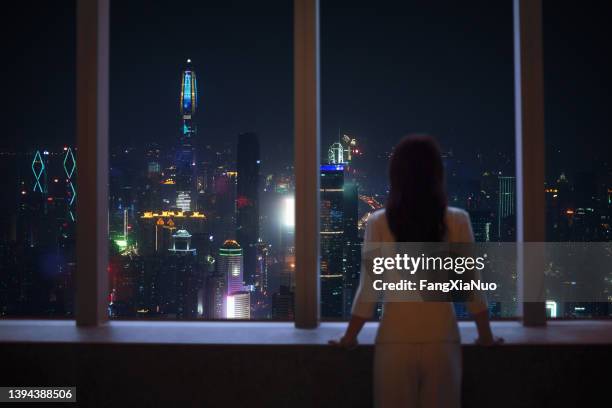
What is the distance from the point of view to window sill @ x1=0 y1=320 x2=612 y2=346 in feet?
7.64

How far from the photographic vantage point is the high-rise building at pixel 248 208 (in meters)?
3.19

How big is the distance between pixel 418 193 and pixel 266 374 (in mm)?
1160

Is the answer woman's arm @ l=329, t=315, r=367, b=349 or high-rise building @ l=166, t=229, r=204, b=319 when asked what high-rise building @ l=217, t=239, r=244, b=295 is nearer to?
high-rise building @ l=166, t=229, r=204, b=319

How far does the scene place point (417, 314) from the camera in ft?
5.51

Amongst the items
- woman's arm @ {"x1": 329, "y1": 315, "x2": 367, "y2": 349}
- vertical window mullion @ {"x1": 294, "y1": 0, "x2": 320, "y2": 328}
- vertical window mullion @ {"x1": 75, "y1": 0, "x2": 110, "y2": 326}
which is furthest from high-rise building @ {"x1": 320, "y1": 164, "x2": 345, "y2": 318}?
vertical window mullion @ {"x1": 75, "y1": 0, "x2": 110, "y2": 326}

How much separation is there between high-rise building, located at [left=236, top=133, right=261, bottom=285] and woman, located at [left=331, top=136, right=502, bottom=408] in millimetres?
1440

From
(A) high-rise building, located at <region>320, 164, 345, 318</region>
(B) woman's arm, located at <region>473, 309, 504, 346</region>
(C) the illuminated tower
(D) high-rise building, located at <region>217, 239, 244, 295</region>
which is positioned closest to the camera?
(B) woman's arm, located at <region>473, 309, 504, 346</region>

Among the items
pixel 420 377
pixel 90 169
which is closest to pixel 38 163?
pixel 90 169

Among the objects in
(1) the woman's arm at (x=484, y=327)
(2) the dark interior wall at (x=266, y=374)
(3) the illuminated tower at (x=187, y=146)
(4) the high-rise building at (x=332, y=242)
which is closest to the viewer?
(1) the woman's arm at (x=484, y=327)

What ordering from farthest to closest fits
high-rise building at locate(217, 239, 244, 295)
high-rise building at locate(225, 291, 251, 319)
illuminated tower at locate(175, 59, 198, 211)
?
illuminated tower at locate(175, 59, 198, 211), high-rise building at locate(217, 239, 244, 295), high-rise building at locate(225, 291, 251, 319)

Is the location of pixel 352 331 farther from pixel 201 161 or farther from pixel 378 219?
pixel 201 161

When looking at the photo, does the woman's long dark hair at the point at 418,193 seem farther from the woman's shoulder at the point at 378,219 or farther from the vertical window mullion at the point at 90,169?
the vertical window mullion at the point at 90,169

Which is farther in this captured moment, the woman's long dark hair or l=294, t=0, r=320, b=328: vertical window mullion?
l=294, t=0, r=320, b=328: vertical window mullion

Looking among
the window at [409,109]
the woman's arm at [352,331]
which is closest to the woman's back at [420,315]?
the woman's arm at [352,331]
